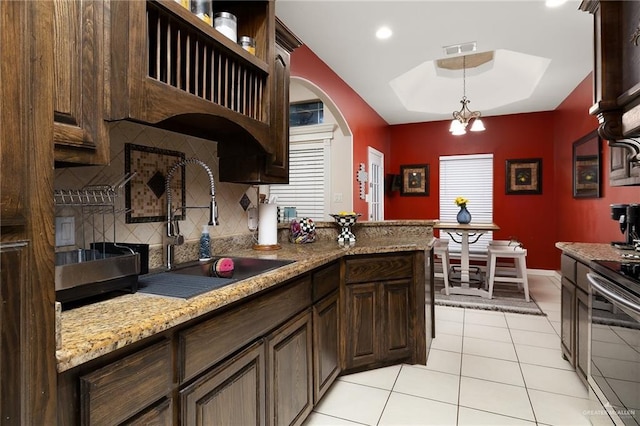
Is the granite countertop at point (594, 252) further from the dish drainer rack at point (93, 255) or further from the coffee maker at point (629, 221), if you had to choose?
the dish drainer rack at point (93, 255)

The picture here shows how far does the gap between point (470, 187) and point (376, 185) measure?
1842mm

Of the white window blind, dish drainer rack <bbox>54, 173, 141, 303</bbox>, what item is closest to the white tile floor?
dish drainer rack <bbox>54, 173, 141, 303</bbox>

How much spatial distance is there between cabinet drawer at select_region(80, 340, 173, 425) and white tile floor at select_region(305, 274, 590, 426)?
4.12 feet

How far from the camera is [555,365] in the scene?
2607 millimetres

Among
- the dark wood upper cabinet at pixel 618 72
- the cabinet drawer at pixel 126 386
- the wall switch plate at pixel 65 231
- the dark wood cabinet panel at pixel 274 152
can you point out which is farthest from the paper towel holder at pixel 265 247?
the dark wood upper cabinet at pixel 618 72

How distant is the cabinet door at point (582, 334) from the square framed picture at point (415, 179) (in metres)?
4.52

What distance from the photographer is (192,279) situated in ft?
4.87

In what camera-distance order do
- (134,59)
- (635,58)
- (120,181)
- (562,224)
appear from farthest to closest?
(562,224)
(635,58)
(120,181)
(134,59)

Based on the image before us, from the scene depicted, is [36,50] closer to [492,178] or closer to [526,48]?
[526,48]

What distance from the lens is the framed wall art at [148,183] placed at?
1.61 m

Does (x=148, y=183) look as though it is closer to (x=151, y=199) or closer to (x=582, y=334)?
(x=151, y=199)

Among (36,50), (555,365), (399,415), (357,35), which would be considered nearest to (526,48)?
(357,35)

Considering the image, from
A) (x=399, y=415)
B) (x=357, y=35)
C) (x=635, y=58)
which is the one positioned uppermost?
(x=357, y=35)

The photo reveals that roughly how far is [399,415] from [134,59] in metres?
2.16
